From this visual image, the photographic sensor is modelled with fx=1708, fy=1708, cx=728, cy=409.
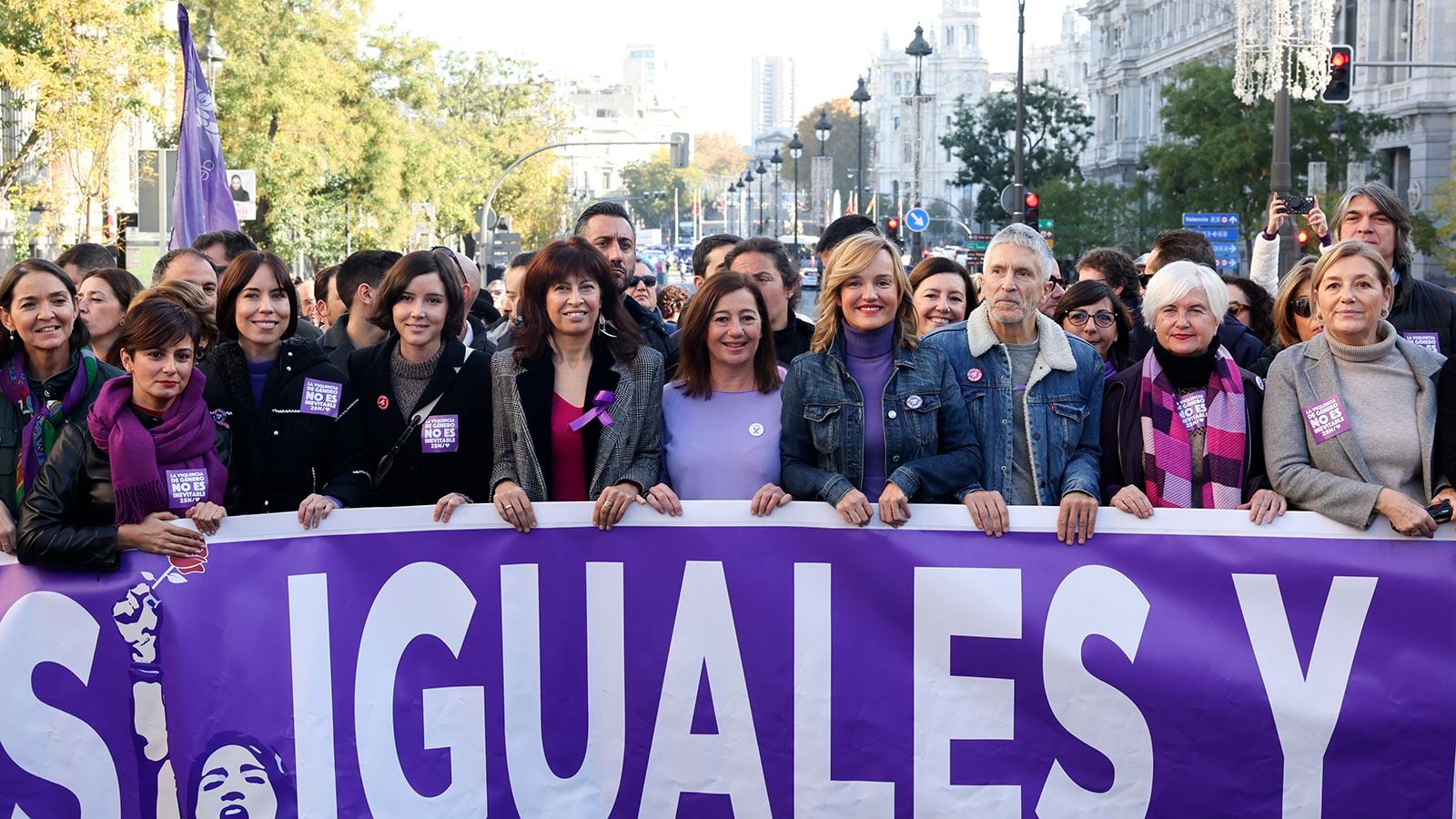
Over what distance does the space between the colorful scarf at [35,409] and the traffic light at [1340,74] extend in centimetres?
1856

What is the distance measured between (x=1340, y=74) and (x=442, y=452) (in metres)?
18.4

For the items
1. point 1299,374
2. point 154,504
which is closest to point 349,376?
point 154,504

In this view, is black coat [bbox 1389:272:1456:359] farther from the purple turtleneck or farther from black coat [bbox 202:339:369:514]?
black coat [bbox 202:339:369:514]

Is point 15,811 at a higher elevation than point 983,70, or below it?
below

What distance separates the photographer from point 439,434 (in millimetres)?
5574

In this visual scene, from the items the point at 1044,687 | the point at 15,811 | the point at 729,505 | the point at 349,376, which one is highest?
the point at 349,376

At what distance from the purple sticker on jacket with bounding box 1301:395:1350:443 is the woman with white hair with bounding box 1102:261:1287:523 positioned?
220mm

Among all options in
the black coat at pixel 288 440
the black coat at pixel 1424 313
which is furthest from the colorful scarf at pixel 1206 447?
the black coat at pixel 288 440

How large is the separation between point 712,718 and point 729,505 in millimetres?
642

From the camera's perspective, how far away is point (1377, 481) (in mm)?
5109

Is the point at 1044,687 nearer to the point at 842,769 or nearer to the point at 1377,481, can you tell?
the point at 842,769

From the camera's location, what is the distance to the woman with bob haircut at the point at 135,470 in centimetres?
504

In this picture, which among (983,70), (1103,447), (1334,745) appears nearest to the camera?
(1334,745)

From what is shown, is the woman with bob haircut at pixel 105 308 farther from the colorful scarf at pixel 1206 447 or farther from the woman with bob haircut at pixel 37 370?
the colorful scarf at pixel 1206 447
